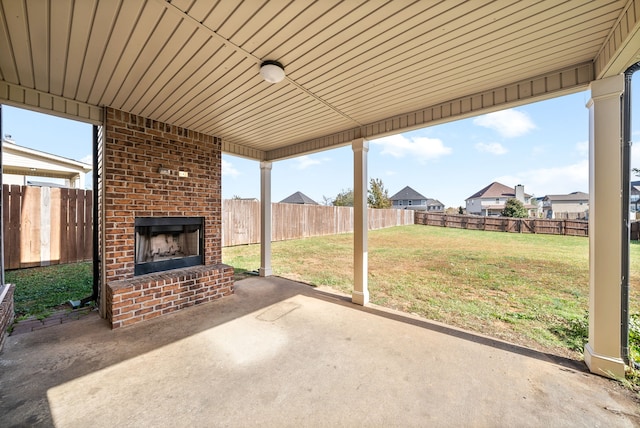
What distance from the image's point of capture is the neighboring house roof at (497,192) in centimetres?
3378

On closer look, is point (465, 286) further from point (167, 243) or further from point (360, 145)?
point (167, 243)

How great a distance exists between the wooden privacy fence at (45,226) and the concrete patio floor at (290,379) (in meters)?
4.02

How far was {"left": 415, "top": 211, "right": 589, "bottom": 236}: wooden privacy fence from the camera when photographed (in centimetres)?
1260

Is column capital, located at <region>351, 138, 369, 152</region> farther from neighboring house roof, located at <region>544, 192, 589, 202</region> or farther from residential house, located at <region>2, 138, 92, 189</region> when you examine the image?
neighboring house roof, located at <region>544, 192, 589, 202</region>

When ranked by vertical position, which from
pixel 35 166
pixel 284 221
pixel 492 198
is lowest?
pixel 284 221

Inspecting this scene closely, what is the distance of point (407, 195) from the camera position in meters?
40.7

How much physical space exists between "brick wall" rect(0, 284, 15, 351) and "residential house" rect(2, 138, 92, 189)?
7532mm

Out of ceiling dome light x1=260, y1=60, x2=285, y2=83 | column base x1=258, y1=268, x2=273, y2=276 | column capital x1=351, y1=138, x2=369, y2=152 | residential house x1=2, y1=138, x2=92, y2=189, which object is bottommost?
column base x1=258, y1=268, x2=273, y2=276

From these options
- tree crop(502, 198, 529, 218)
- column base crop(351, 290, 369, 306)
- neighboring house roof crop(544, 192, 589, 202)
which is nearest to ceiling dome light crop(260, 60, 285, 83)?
column base crop(351, 290, 369, 306)

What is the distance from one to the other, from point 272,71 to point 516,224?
56.1 feet

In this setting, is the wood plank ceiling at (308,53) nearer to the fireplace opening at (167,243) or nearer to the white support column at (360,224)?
the white support column at (360,224)

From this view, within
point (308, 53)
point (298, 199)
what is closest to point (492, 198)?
point (298, 199)

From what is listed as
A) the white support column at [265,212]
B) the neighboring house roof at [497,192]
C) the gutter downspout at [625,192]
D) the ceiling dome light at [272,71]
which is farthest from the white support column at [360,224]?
the neighboring house roof at [497,192]

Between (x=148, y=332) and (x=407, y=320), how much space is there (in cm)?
316
